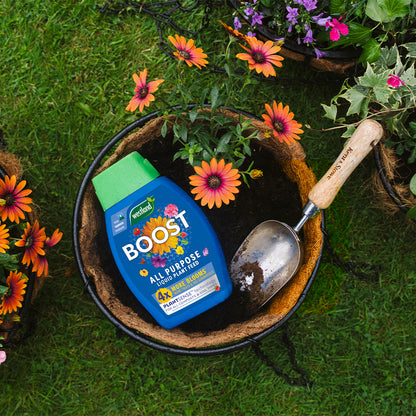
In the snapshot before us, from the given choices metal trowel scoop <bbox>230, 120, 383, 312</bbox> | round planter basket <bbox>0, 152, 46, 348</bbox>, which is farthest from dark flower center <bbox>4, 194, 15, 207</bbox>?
A: metal trowel scoop <bbox>230, 120, 383, 312</bbox>

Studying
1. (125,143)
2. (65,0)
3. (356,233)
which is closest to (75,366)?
(125,143)

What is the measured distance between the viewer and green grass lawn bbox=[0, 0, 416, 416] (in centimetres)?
135

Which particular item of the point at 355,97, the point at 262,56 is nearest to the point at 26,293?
the point at 262,56

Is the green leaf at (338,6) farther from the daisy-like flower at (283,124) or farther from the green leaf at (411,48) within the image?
the daisy-like flower at (283,124)

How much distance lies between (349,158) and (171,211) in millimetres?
458

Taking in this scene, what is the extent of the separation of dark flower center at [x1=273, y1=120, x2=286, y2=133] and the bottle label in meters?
0.31

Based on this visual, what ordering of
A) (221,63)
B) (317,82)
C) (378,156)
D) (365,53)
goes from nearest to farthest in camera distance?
(365,53)
(378,156)
(317,82)
(221,63)

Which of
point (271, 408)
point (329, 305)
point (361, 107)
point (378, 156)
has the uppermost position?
point (361, 107)

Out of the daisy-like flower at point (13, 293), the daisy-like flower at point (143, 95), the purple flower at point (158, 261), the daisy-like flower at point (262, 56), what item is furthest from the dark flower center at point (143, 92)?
the daisy-like flower at point (13, 293)

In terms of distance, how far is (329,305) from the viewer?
1373 mm

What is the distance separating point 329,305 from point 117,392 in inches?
30.5

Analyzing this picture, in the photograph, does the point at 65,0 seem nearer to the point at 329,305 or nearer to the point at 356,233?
the point at 356,233

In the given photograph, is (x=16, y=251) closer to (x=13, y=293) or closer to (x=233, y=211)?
(x=13, y=293)

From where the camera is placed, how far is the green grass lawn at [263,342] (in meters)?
1.35
